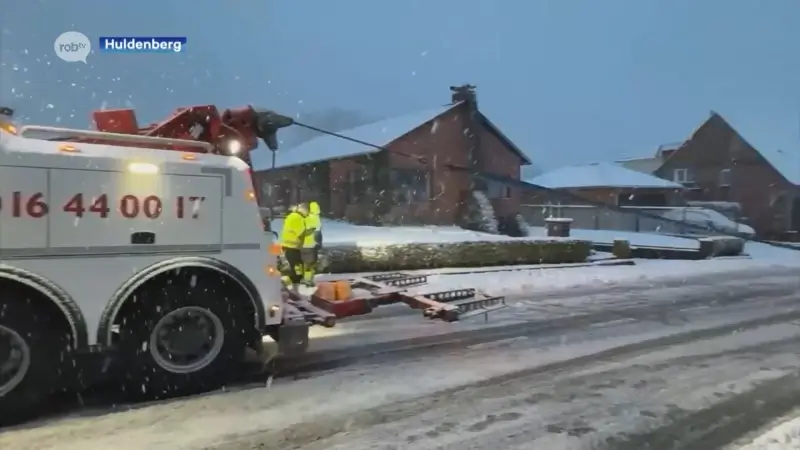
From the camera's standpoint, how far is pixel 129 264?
5047mm

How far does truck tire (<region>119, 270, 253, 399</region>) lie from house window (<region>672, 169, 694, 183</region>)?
4305 centimetres

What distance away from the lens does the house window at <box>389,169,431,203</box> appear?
91.0 feet

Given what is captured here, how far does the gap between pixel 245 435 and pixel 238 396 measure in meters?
0.89

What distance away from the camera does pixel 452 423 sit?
16.1 feet

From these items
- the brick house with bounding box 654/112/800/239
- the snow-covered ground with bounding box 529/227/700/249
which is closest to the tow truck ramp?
the snow-covered ground with bounding box 529/227/700/249

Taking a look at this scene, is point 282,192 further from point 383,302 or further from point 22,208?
point 22,208

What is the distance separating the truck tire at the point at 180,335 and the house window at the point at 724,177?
4186 cm

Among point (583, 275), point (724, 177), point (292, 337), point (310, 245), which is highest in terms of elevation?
point (724, 177)

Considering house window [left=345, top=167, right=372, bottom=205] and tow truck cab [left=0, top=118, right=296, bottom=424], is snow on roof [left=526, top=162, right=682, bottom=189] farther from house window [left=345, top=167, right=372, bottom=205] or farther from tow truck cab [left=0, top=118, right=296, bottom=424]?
tow truck cab [left=0, top=118, right=296, bottom=424]

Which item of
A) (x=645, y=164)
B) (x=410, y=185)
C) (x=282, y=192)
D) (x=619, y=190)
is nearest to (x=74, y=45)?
(x=410, y=185)

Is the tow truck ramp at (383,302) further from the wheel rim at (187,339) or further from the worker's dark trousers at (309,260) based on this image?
the worker's dark trousers at (309,260)

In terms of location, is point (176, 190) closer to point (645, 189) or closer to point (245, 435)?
point (245, 435)

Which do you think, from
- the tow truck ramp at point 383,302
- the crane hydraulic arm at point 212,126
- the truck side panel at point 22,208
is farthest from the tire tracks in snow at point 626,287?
the truck side panel at point 22,208

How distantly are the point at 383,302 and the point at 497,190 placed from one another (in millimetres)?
23123
